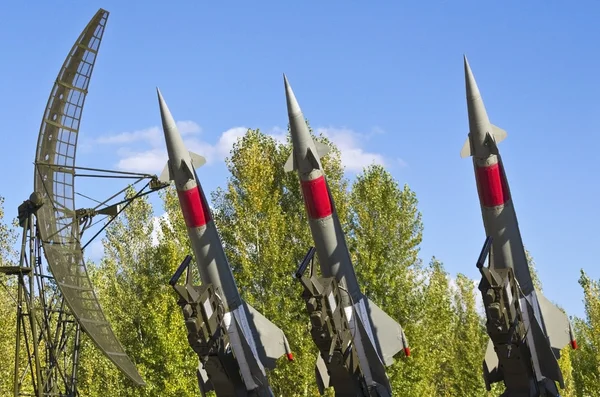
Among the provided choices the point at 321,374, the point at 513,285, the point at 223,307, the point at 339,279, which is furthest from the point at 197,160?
the point at 513,285

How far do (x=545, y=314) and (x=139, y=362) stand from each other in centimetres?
1293

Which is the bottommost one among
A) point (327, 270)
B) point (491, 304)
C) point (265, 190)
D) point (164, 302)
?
point (491, 304)

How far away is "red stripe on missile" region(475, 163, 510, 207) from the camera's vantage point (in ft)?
48.1

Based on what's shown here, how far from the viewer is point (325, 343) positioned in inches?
559

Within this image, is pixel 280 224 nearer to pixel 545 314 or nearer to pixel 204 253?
pixel 204 253

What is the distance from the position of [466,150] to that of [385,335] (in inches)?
162

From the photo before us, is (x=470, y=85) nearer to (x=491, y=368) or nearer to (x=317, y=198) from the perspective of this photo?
(x=317, y=198)

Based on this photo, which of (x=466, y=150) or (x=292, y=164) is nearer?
(x=466, y=150)

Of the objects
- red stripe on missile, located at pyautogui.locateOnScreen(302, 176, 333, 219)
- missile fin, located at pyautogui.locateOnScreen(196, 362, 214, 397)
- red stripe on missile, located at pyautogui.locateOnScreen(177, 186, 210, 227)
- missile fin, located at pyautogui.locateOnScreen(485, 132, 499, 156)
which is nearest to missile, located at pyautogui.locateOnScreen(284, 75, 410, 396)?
red stripe on missile, located at pyautogui.locateOnScreen(302, 176, 333, 219)

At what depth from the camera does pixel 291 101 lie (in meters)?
16.3

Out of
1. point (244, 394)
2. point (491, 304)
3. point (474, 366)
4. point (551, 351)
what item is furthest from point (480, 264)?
point (474, 366)

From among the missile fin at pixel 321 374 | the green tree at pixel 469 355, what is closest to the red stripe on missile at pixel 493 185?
the missile fin at pixel 321 374

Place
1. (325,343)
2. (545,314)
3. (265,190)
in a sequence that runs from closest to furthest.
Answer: (325,343) < (545,314) < (265,190)

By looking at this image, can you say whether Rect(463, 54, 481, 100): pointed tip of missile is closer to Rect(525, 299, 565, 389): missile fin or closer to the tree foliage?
Rect(525, 299, 565, 389): missile fin
